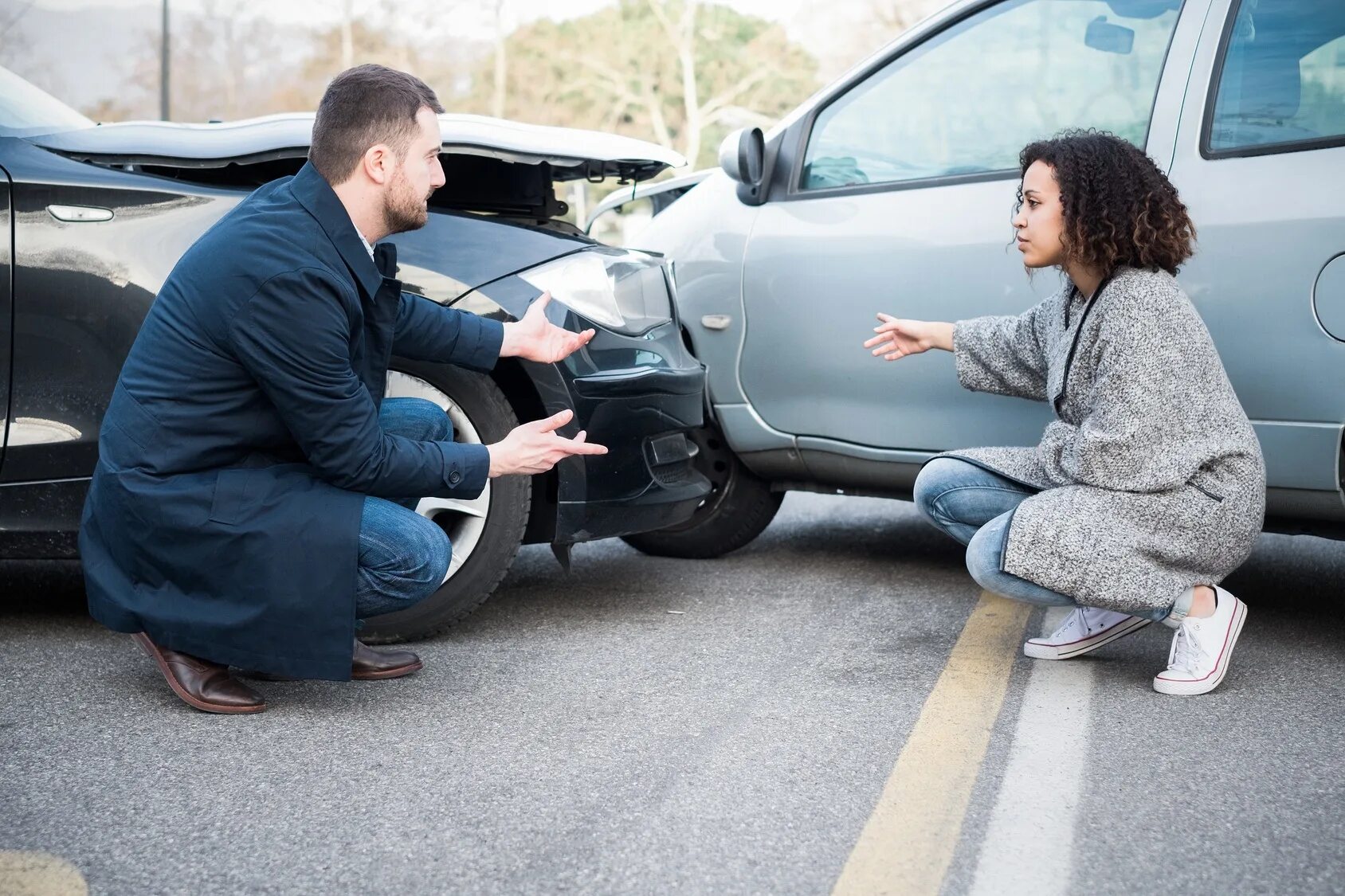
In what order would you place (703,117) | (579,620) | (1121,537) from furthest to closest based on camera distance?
(703,117) → (579,620) → (1121,537)

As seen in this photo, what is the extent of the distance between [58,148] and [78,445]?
739mm

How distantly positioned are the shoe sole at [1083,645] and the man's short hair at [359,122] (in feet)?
6.06

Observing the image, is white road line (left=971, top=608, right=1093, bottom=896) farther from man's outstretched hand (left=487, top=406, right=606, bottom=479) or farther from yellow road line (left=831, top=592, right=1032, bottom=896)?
man's outstretched hand (left=487, top=406, right=606, bottom=479)

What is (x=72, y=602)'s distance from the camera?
12.5ft

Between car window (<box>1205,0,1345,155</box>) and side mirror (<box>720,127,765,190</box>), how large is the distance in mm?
1268

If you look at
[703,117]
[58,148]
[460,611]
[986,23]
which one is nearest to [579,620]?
[460,611]

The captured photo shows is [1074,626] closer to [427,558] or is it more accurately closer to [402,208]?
[427,558]

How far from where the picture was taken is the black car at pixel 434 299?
3186mm

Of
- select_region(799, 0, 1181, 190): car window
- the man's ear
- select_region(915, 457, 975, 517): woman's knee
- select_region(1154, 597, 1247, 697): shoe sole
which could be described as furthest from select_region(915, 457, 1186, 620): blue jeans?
the man's ear

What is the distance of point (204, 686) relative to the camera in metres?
2.84

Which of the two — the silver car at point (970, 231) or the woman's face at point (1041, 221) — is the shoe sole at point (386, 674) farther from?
the woman's face at point (1041, 221)

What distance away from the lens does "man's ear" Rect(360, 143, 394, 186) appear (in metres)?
2.83

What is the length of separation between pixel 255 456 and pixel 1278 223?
233 centimetres

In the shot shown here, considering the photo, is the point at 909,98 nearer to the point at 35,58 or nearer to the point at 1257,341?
the point at 1257,341
